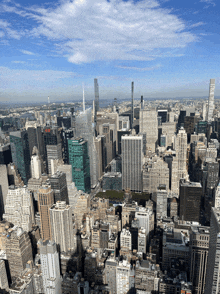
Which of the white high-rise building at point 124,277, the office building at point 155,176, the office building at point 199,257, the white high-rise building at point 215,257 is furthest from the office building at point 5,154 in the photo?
the white high-rise building at point 215,257

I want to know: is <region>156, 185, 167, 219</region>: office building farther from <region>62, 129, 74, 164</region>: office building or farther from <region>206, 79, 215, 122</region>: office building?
<region>206, 79, 215, 122</region>: office building

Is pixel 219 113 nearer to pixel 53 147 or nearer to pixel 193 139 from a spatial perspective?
pixel 193 139

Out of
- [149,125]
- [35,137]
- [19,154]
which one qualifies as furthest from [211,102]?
[19,154]

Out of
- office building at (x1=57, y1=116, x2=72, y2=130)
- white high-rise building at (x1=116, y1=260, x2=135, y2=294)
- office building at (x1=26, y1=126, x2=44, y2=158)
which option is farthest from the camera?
office building at (x1=57, y1=116, x2=72, y2=130)

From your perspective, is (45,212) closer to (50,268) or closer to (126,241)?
(50,268)

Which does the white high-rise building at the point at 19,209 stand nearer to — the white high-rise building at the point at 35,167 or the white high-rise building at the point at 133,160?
the white high-rise building at the point at 35,167

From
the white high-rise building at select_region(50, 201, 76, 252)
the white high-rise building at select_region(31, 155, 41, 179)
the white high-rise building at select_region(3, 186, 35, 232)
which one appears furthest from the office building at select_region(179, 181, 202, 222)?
the white high-rise building at select_region(31, 155, 41, 179)
